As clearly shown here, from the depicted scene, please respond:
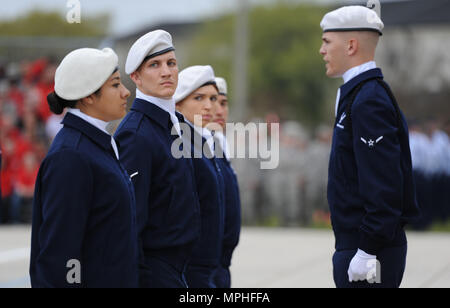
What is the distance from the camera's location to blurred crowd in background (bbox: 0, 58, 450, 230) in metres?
17.0

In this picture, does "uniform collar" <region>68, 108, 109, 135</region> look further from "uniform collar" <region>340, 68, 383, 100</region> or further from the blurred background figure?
the blurred background figure

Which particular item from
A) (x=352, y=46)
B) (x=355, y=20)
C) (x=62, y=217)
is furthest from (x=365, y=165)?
(x=62, y=217)

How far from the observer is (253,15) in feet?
223

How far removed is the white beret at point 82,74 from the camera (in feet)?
12.2

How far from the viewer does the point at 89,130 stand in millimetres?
3676

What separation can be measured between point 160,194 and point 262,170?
1318 centimetres

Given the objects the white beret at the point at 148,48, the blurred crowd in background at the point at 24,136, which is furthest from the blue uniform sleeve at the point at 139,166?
the blurred crowd in background at the point at 24,136

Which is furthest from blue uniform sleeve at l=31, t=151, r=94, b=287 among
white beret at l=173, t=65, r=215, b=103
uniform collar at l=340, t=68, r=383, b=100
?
white beret at l=173, t=65, r=215, b=103

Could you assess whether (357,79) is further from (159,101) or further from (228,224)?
(228,224)

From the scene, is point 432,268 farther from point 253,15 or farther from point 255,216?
point 253,15

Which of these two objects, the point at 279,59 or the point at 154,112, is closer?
the point at 154,112

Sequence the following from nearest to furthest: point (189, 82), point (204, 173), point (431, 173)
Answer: point (204, 173) → point (189, 82) → point (431, 173)
